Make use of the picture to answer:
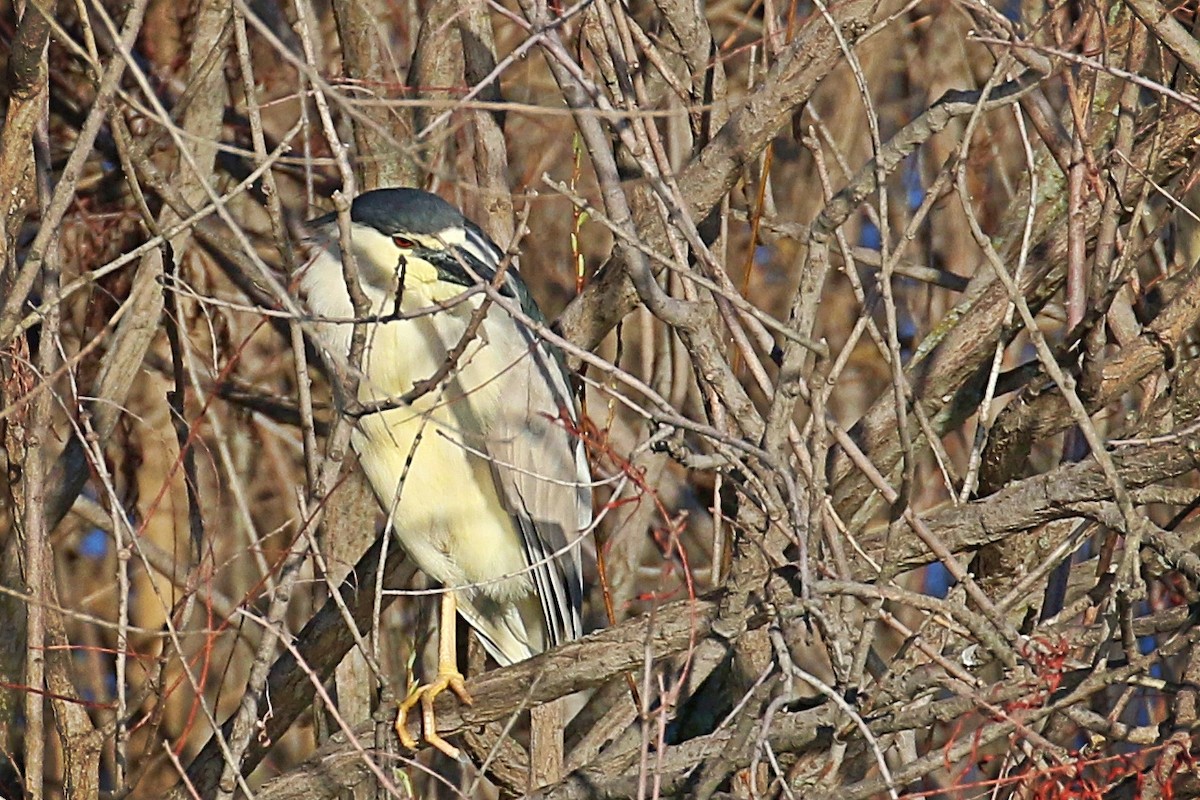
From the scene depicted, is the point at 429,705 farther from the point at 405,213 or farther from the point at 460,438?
the point at 405,213

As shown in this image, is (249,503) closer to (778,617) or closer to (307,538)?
(307,538)

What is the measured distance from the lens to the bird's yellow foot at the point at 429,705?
10.1ft

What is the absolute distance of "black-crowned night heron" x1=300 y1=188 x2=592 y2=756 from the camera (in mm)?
3104

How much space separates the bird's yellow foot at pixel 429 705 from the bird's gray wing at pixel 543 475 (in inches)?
11.8

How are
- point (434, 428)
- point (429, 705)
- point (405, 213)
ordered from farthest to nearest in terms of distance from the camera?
point (434, 428) < point (429, 705) < point (405, 213)

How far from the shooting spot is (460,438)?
338cm

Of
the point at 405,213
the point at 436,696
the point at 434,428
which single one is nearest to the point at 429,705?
the point at 436,696

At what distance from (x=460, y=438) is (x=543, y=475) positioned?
20 cm

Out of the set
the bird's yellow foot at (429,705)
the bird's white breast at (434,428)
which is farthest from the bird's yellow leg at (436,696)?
the bird's white breast at (434,428)

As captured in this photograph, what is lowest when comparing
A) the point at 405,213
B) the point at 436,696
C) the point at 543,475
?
the point at 436,696

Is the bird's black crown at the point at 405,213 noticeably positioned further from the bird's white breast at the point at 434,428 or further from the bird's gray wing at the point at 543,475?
the bird's gray wing at the point at 543,475

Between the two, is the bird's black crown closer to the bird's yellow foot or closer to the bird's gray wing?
the bird's gray wing

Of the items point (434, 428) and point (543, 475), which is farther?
point (543, 475)

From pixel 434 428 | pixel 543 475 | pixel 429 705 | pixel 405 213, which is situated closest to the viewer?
pixel 405 213
